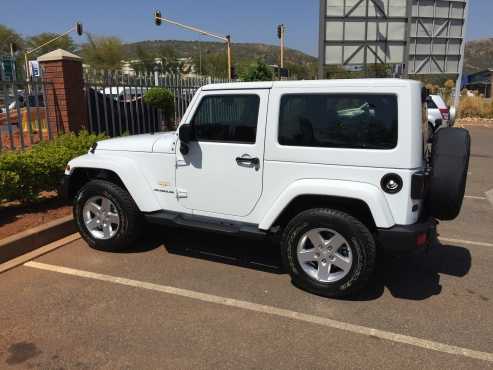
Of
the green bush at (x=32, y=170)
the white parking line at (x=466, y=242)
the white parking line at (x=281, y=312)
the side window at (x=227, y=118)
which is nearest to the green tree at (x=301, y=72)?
the green bush at (x=32, y=170)

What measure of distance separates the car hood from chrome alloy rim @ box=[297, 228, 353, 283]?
1639 millimetres

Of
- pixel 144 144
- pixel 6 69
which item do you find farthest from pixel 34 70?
pixel 144 144

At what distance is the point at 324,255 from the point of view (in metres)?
3.78

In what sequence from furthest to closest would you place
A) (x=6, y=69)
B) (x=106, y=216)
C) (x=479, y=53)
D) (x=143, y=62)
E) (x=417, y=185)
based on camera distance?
(x=479, y=53), (x=143, y=62), (x=6, y=69), (x=106, y=216), (x=417, y=185)

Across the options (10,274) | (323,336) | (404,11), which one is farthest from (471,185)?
(404,11)

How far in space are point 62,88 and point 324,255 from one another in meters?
6.19

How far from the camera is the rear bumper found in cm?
344

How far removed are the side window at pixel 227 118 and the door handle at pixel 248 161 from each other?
0.51 ft

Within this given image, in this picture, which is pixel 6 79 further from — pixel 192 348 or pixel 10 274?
pixel 192 348

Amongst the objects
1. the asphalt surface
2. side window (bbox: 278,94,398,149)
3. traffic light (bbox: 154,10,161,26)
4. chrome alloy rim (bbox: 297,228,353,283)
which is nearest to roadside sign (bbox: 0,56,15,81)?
the asphalt surface

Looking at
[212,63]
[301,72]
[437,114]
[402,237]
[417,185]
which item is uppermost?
[212,63]

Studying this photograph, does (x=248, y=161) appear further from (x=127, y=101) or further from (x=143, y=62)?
(x=143, y=62)

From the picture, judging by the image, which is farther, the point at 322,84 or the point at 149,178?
the point at 149,178

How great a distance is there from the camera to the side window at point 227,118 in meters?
4.04
